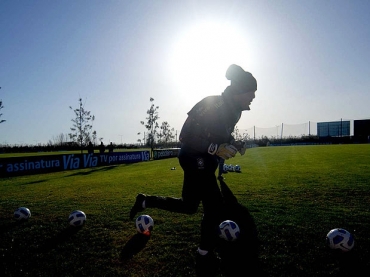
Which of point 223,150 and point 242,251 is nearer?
point 223,150

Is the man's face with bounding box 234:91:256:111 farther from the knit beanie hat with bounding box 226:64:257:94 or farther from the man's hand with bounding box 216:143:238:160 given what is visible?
the man's hand with bounding box 216:143:238:160

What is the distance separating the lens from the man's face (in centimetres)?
398

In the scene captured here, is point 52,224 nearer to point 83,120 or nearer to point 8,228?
point 8,228

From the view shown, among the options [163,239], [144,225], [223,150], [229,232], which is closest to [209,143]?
[223,150]

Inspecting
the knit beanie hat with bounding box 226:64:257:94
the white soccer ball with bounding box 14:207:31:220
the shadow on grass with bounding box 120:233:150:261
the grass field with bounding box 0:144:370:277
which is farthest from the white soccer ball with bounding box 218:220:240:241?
the white soccer ball with bounding box 14:207:31:220

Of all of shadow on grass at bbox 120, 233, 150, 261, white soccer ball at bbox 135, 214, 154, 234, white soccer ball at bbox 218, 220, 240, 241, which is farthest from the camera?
white soccer ball at bbox 135, 214, 154, 234

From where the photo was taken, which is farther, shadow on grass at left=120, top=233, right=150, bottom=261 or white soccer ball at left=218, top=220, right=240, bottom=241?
white soccer ball at left=218, top=220, right=240, bottom=241

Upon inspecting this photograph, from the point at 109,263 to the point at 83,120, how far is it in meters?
40.5

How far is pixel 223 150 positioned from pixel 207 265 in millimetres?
1563

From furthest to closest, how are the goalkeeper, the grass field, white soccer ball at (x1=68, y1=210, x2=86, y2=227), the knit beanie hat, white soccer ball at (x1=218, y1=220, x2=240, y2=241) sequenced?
white soccer ball at (x1=68, y1=210, x2=86, y2=227), white soccer ball at (x1=218, y1=220, x2=240, y2=241), the knit beanie hat, the goalkeeper, the grass field

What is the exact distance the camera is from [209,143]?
387 cm

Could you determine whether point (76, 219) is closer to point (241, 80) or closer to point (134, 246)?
point (134, 246)

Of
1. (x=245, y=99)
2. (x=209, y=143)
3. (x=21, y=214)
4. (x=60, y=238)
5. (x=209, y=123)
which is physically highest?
(x=245, y=99)

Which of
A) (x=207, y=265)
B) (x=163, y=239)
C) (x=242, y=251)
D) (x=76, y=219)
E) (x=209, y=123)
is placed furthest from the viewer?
(x=76, y=219)
